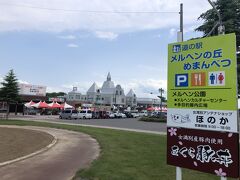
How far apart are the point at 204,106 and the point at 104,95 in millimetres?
121651

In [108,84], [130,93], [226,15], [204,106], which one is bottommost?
[204,106]

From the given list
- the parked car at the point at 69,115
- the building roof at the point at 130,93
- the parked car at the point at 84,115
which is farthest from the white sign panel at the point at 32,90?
the building roof at the point at 130,93

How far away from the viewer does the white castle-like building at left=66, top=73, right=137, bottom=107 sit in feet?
408

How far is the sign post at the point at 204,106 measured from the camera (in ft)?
17.7

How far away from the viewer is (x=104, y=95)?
127 meters

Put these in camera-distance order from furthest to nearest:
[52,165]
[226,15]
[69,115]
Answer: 1. [69,115]
2. [226,15]
3. [52,165]

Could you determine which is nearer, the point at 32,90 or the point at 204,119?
the point at 204,119

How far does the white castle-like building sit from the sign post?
11558 cm

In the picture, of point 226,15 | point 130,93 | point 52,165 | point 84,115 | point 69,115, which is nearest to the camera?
point 52,165

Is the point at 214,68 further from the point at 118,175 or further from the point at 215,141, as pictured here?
the point at 118,175

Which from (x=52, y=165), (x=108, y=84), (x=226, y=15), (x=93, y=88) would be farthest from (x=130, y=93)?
(x=52, y=165)

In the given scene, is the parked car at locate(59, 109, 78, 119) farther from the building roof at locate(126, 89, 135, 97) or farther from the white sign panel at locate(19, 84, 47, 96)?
the building roof at locate(126, 89, 135, 97)

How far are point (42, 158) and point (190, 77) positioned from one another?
7.62 metres

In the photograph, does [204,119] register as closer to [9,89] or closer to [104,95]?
[9,89]
